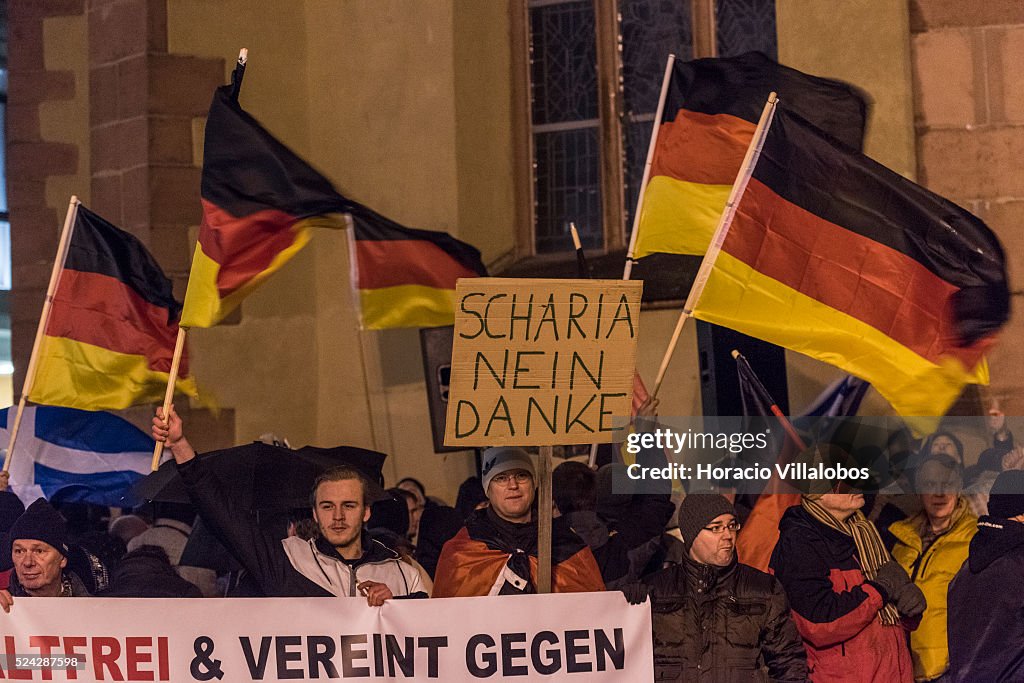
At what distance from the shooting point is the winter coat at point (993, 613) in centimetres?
616

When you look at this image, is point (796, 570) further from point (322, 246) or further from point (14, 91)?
point (14, 91)

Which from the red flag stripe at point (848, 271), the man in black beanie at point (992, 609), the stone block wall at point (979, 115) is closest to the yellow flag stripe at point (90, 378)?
the red flag stripe at point (848, 271)

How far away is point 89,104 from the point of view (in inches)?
424

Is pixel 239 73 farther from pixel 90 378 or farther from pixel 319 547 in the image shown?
pixel 319 547

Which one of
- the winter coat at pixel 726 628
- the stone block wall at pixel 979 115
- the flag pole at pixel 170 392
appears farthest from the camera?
the stone block wall at pixel 979 115

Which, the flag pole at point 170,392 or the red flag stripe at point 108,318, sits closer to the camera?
the flag pole at point 170,392

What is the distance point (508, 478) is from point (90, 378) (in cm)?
253

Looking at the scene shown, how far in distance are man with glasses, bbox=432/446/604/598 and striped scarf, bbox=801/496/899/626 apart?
35.7 inches

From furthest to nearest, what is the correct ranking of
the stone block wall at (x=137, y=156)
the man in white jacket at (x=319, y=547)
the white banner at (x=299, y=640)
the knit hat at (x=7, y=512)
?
the stone block wall at (x=137, y=156)
the knit hat at (x=7, y=512)
the man in white jacket at (x=319, y=547)
the white banner at (x=299, y=640)

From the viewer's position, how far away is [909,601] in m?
5.84

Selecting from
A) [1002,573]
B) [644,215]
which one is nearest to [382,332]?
[644,215]

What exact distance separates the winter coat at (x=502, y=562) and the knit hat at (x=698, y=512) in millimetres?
499

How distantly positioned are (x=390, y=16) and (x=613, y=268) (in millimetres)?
2366

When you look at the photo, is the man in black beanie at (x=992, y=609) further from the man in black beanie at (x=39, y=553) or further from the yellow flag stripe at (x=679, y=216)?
the man in black beanie at (x=39, y=553)
